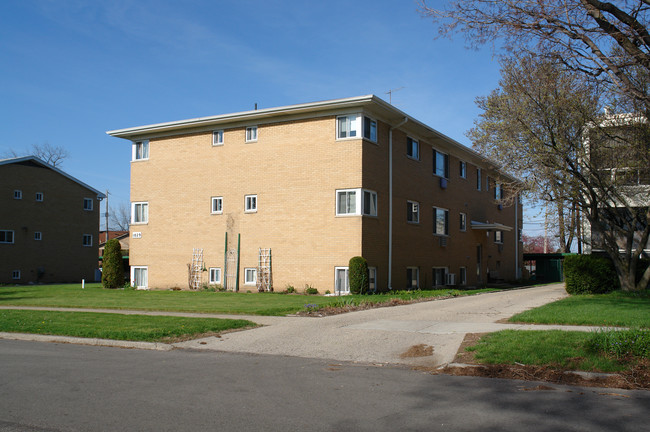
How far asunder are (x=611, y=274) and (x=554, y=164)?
6147 mm

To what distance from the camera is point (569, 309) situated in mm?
15258

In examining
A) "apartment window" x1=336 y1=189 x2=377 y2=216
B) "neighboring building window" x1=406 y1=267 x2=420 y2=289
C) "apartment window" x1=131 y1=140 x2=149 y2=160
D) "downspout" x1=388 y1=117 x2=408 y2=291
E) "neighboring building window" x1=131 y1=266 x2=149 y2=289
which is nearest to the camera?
"apartment window" x1=336 y1=189 x2=377 y2=216

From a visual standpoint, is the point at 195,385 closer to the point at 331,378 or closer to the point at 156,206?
the point at 331,378

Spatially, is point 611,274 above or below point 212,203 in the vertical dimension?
below

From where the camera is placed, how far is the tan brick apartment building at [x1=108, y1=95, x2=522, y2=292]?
24375mm

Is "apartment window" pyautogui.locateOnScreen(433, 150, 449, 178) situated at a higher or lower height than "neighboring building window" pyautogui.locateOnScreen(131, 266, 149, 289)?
higher

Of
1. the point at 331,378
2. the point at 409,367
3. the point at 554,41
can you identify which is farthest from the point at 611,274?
the point at 331,378

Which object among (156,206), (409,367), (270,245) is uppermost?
(156,206)

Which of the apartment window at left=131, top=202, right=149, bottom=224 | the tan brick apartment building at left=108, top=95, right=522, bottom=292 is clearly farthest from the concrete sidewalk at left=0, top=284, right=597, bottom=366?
the apartment window at left=131, top=202, right=149, bottom=224

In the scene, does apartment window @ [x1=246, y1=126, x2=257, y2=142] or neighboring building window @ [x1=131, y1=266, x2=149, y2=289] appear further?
neighboring building window @ [x1=131, y1=266, x2=149, y2=289]

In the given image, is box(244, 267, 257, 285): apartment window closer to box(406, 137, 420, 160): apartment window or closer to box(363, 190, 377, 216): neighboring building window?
box(363, 190, 377, 216): neighboring building window

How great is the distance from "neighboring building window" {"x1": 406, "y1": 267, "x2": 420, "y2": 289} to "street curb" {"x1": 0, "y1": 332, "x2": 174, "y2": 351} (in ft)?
57.2

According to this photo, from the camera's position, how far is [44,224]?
43625mm

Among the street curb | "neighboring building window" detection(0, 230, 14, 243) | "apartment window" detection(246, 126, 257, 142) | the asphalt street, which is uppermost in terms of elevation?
"apartment window" detection(246, 126, 257, 142)
